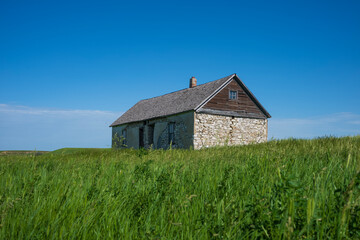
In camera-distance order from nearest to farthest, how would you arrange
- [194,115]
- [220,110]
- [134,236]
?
[134,236]
[194,115]
[220,110]

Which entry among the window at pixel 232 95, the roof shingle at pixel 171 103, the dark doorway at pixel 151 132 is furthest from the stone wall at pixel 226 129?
the dark doorway at pixel 151 132

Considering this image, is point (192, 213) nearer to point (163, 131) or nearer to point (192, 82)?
point (163, 131)

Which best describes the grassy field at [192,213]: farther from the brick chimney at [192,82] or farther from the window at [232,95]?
the brick chimney at [192,82]

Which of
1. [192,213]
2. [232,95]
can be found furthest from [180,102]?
[192,213]

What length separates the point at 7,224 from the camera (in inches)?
97.1

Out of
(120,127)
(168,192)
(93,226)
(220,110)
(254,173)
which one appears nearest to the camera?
(93,226)

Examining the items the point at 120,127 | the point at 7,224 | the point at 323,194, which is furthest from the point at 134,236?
the point at 120,127

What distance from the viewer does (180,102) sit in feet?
81.3

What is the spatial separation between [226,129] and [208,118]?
2.00 metres

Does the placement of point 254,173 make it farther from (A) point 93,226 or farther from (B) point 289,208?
(A) point 93,226

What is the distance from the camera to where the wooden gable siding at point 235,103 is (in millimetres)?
22766

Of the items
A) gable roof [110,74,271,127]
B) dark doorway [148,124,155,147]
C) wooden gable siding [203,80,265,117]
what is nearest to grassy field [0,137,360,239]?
gable roof [110,74,271,127]

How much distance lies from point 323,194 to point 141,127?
25659 mm

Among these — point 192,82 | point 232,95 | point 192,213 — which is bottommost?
point 192,213
